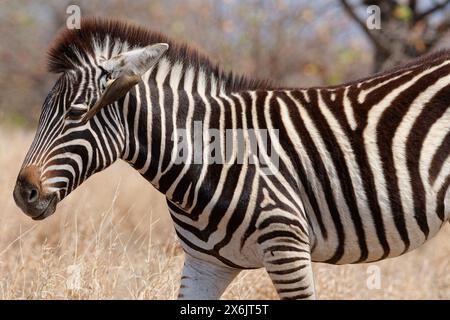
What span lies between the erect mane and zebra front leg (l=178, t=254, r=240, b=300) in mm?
1040

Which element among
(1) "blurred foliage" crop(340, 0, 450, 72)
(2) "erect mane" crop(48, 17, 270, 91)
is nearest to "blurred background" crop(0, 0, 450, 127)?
(1) "blurred foliage" crop(340, 0, 450, 72)

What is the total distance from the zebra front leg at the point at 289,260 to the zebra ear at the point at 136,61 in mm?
1112

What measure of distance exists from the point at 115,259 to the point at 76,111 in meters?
2.69

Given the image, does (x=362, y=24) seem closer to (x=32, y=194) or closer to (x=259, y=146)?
(x=259, y=146)

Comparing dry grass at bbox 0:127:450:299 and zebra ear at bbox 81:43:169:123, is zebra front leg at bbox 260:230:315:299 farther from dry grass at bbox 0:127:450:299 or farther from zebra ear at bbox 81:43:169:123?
dry grass at bbox 0:127:450:299

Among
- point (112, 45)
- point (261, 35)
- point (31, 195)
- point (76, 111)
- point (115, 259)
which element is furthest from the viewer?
point (261, 35)

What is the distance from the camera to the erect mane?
4.53 metres

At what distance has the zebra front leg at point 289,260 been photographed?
4.29 meters

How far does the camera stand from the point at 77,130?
428 cm

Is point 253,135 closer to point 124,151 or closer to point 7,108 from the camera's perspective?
point 124,151

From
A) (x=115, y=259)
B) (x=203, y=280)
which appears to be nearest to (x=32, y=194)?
(x=203, y=280)

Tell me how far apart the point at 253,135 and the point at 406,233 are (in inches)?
40.2

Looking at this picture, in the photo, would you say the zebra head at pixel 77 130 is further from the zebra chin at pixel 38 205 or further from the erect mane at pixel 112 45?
the erect mane at pixel 112 45

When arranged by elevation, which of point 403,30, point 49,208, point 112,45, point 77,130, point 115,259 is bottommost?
point 49,208
